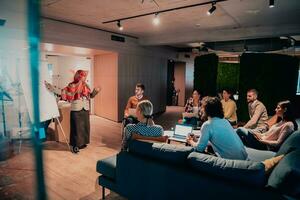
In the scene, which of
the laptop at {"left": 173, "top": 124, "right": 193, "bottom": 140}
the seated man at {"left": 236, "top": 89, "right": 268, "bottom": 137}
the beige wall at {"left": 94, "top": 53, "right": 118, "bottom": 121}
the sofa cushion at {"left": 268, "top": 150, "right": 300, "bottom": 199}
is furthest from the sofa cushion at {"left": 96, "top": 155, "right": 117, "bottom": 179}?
the beige wall at {"left": 94, "top": 53, "right": 118, "bottom": 121}

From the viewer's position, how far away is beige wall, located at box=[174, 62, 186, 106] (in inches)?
462

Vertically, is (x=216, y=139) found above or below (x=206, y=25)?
below

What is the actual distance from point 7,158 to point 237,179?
3839 millimetres

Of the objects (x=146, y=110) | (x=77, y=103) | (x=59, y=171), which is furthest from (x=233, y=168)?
(x=77, y=103)

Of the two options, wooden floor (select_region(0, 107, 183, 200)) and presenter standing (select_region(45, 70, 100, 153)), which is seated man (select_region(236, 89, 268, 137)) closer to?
wooden floor (select_region(0, 107, 183, 200))

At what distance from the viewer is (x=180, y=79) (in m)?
11.9

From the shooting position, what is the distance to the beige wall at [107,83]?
7328mm

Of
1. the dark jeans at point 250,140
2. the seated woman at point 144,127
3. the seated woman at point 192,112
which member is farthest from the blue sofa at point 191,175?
the seated woman at point 192,112

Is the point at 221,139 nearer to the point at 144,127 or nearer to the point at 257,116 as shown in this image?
the point at 144,127

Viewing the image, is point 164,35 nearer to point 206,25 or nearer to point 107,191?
point 206,25

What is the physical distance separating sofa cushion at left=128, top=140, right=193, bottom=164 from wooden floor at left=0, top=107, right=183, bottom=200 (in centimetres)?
95

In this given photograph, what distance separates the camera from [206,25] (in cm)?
573

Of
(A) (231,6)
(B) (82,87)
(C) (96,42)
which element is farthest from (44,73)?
(A) (231,6)

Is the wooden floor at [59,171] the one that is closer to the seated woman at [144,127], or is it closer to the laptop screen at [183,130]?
the seated woman at [144,127]
